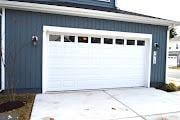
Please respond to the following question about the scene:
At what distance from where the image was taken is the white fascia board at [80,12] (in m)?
6.85

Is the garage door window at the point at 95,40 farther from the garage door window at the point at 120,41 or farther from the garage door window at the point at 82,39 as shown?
the garage door window at the point at 120,41

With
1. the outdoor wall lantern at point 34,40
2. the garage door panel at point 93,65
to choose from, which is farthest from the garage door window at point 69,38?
the outdoor wall lantern at point 34,40

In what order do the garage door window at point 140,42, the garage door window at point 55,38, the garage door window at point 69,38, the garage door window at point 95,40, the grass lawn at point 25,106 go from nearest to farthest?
the grass lawn at point 25,106 < the garage door window at point 55,38 < the garage door window at point 69,38 < the garage door window at point 95,40 < the garage door window at point 140,42

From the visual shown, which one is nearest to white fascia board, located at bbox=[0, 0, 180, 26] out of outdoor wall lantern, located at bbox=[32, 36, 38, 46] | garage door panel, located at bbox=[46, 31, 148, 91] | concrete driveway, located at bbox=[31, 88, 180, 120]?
outdoor wall lantern, located at bbox=[32, 36, 38, 46]

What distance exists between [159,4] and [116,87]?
16924 mm

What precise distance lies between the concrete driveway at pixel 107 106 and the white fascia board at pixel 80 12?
300cm

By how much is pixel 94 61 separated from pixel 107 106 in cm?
272

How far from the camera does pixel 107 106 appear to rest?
602cm

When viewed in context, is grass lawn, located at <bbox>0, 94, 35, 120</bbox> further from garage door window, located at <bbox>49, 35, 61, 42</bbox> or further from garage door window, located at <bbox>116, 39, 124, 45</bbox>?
garage door window, located at <bbox>116, 39, 124, 45</bbox>

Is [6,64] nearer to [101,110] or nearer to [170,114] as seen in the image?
[101,110]

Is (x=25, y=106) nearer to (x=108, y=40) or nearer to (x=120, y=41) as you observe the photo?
(x=108, y=40)

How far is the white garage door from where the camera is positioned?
7.85m

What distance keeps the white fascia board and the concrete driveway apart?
3.00 metres

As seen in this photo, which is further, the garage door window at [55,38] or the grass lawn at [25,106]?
the garage door window at [55,38]
